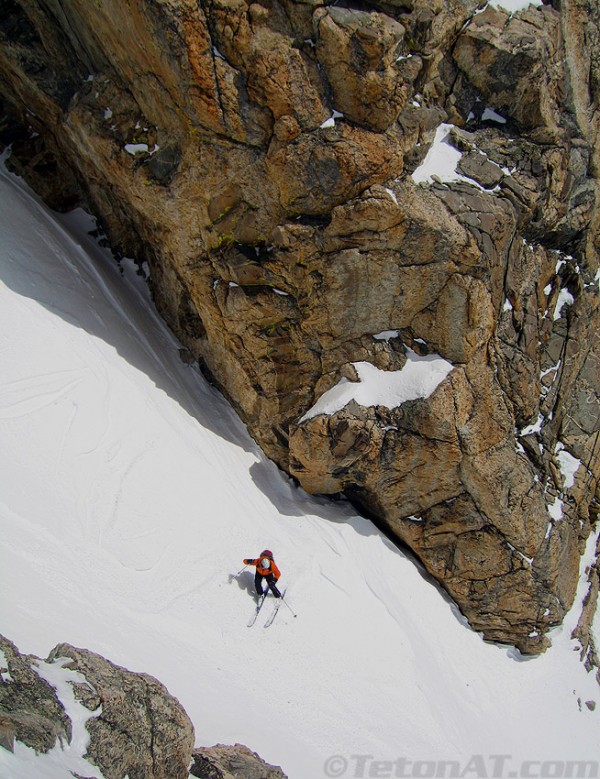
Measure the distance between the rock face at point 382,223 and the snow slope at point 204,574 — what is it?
1.03 metres

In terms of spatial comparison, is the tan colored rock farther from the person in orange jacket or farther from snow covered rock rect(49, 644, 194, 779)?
snow covered rock rect(49, 644, 194, 779)

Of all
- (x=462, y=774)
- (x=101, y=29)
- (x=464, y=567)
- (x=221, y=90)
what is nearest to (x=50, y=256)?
(x=101, y=29)

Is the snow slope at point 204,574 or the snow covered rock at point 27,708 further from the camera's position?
the snow slope at point 204,574

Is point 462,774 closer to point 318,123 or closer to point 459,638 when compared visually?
point 459,638

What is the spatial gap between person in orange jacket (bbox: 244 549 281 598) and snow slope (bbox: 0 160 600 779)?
13.7 inches

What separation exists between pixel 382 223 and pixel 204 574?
711 cm

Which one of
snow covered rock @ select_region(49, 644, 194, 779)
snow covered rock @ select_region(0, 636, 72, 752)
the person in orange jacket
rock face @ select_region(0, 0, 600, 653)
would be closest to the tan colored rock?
rock face @ select_region(0, 0, 600, 653)

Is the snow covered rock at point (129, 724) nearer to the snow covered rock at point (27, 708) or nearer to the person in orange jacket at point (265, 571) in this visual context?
the snow covered rock at point (27, 708)

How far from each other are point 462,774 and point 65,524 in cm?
822

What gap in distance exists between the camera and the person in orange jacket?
36.5 ft

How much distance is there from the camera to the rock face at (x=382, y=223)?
35.7ft

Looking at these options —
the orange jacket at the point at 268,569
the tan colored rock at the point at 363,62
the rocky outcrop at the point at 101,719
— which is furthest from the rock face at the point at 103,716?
the tan colored rock at the point at 363,62

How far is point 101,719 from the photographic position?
21.5 feet

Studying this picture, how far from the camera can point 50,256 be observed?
1448cm
